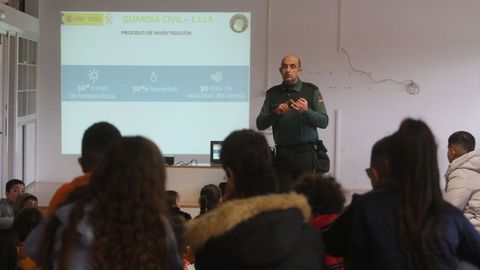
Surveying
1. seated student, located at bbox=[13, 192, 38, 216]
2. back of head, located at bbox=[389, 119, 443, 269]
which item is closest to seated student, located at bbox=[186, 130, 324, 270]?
back of head, located at bbox=[389, 119, 443, 269]

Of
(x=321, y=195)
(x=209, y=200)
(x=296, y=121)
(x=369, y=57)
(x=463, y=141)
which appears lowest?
(x=209, y=200)

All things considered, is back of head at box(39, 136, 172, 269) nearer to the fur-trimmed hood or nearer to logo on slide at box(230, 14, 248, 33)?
the fur-trimmed hood

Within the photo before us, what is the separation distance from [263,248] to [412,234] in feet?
1.47

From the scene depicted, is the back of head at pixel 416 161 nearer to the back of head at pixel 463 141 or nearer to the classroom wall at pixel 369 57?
the back of head at pixel 463 141

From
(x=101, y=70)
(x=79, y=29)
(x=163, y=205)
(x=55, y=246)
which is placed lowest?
(x=55, y=246)

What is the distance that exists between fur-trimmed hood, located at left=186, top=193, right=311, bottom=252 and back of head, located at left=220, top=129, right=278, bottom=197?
0.15 ft

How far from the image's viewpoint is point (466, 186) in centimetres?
356

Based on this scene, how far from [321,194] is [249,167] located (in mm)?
600

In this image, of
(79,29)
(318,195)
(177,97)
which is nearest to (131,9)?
(79,29)

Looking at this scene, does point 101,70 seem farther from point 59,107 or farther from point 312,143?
point 312,143

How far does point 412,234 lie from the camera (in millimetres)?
1870

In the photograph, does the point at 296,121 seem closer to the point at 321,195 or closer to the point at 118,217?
the point at 321,195

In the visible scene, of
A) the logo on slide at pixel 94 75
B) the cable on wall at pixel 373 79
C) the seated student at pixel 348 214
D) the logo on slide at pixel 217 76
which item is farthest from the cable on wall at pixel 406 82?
the seated student at pixel 348 214

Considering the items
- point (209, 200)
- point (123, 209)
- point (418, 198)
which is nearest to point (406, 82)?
point (209, 200)
